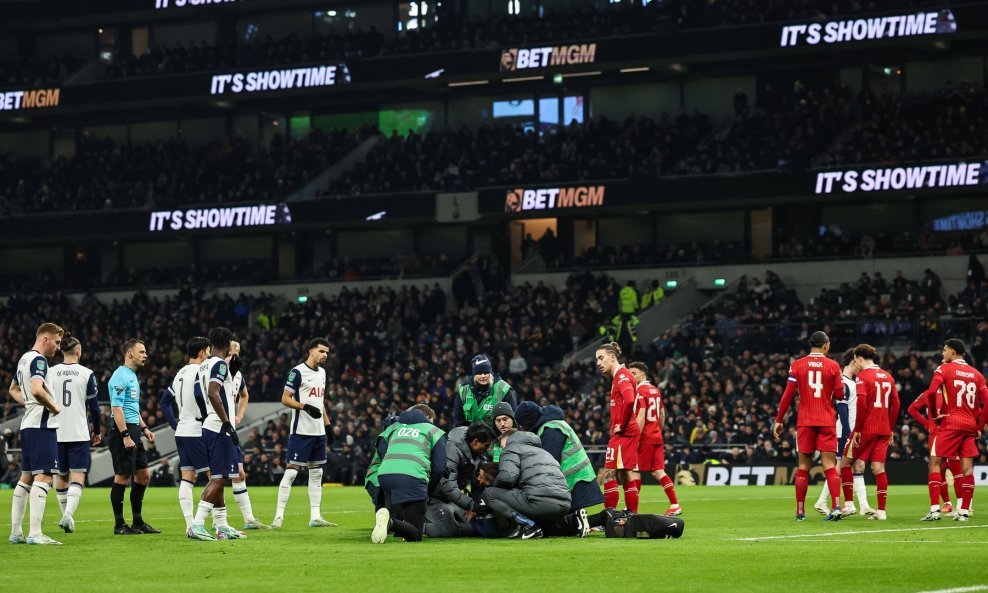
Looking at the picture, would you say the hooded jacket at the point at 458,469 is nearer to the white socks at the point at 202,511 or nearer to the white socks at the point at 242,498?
the white socks at the point at 202,511

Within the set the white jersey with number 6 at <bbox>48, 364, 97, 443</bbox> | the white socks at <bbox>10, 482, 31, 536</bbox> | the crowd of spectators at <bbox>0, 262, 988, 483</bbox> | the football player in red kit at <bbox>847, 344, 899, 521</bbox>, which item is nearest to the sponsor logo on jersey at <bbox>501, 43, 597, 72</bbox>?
the crowd of spectators at <bbox>0, 262, 988, 483</bbox>

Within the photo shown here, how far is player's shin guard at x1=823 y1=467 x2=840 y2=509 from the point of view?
18.7 metres

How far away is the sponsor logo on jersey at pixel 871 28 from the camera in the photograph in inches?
1649

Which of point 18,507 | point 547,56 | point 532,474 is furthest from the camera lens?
point 547,56

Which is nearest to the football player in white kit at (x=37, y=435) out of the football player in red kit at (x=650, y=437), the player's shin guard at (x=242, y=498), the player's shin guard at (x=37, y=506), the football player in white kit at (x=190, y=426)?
the player's shin guard at (x=37, y=506)

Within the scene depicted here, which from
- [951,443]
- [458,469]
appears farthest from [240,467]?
[951,443]

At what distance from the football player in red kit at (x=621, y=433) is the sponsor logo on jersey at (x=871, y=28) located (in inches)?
1054

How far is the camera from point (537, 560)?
13266 millimetres

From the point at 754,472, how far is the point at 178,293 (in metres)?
27.3

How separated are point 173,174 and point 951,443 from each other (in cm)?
4135

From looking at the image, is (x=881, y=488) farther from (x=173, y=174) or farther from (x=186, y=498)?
(x=173, y=174)

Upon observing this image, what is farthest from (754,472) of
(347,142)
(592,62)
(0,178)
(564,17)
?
(0,178)

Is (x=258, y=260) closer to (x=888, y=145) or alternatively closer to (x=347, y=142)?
(x=347, y=142)

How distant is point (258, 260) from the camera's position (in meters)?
57.4
